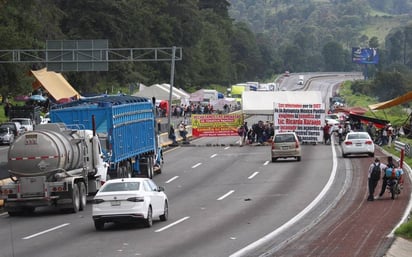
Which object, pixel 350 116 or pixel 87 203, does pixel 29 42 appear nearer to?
pixel 350 116

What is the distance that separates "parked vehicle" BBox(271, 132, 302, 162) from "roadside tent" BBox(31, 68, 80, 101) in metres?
33.0

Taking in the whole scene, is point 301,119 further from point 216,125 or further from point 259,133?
point 216,125

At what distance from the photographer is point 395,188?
108 ft

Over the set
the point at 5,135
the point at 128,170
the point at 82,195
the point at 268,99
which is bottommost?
the point at 5,135

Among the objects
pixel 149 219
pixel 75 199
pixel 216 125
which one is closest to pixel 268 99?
pixel 216 125

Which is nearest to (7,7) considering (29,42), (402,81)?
(29,42)

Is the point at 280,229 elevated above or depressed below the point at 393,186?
below

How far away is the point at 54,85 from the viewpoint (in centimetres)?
8306

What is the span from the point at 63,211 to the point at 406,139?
38.3 meters

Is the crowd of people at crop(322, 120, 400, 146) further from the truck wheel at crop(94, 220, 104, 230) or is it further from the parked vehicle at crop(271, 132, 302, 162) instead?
the truck wheel at crop(94, 220, 104, 230)

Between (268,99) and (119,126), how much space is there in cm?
3045

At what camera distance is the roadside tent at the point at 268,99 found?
67375mm

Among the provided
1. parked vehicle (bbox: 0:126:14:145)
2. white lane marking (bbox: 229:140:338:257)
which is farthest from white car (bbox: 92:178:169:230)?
parked vehicle (bbox: 0:126:14:145)

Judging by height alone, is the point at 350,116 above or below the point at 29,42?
below
